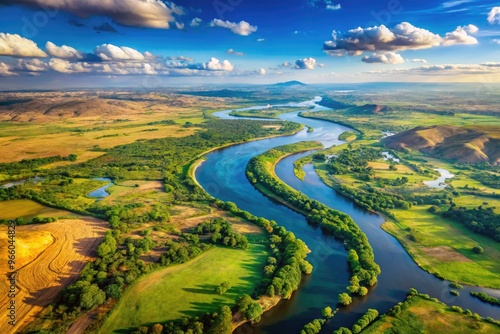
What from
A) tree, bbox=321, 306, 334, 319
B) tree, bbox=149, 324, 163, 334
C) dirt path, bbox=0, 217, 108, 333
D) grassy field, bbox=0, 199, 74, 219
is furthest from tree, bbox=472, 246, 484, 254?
grassy field, bbox=0, 199, 74, 219

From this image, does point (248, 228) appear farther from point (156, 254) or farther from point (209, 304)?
point (209, 304)

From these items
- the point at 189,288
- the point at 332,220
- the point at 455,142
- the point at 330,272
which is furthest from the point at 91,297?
the point at 455,142

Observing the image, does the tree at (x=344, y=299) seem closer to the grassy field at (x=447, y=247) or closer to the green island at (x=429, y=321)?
the green island at (x=429, y=321)

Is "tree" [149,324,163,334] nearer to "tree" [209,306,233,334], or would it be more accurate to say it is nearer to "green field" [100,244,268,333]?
"green field" [100,244,268,333]

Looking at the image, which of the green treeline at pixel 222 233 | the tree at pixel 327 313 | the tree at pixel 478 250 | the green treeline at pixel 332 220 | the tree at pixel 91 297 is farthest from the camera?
the green treeline at pixel 222 233

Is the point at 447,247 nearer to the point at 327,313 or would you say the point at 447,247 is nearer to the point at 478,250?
the point at 478,250

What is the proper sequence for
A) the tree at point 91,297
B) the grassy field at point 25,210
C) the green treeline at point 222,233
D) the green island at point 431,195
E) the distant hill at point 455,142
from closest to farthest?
the tree at point 91,297 → the green island at point 431,195 → the green treeline at point 222,233 → the grassy field at point 25,210 → the distant hill at point 455,142

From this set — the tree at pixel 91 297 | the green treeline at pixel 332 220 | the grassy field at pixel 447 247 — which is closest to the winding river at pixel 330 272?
the green treeline at pixel 332 220
